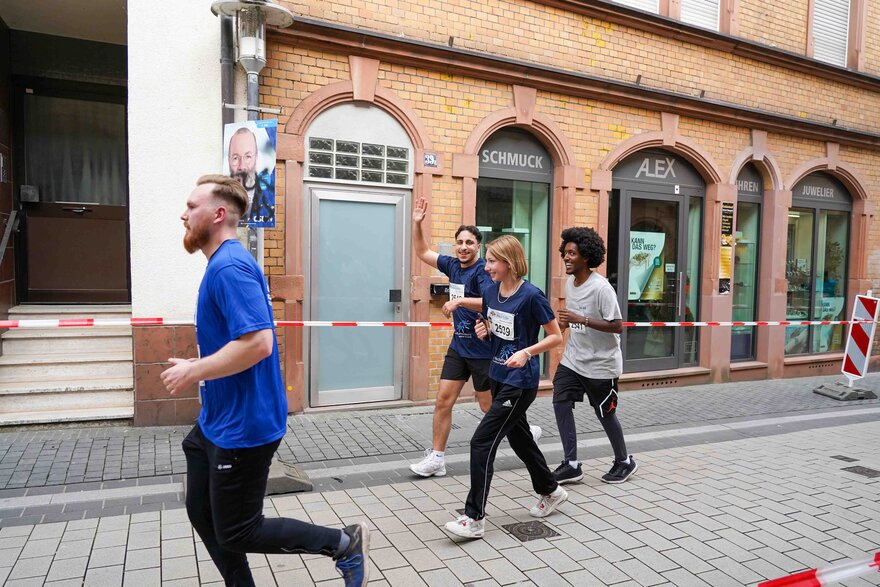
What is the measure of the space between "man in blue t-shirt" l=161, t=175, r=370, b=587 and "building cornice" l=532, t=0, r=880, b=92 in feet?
22.6

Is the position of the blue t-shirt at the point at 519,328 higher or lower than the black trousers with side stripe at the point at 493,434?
higher

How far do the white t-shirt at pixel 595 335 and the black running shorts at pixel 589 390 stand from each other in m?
0.05

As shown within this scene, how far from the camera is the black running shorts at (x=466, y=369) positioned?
5.07 m

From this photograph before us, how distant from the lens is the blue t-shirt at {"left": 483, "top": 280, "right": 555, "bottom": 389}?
13.6ft

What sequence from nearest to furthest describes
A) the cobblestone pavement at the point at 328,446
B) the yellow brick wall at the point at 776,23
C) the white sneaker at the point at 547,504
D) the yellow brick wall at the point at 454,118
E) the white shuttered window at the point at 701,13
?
the white sneaker at the point at 547,504 → the cobblestone pavement at the point at 328,446 → the yellow brick wall at the point at 454,118 → the white shuttered window at the point at 701,13 → the yellow brick wall at the point at 776,23

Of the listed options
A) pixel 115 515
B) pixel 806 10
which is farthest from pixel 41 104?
pixel 806 10

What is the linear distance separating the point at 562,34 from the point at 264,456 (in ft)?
24.5

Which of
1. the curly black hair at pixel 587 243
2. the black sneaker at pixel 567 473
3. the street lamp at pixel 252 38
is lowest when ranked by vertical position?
the black sneaker at pixel 567 473

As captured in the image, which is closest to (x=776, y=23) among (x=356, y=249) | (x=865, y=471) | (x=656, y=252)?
(x=656, y=252)

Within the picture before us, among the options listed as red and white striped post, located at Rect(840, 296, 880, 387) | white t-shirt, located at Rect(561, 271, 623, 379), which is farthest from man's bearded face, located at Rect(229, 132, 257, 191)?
red and white striped post, located at Rect(840, 296, 880, 387)

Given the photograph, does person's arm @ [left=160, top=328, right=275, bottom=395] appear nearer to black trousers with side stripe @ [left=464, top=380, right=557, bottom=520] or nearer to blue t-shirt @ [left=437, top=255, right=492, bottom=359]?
black trousers with side stripe @ [left=464, top=380, right=557, bottom=520]

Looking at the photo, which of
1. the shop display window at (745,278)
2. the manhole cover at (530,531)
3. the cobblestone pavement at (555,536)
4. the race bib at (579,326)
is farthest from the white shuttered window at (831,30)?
the manhole cover at (530,531)

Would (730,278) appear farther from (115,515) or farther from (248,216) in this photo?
(115,515)

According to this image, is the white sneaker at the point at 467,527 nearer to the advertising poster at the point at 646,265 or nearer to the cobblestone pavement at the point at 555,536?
the cobblestone pavement at the point at 555,536
